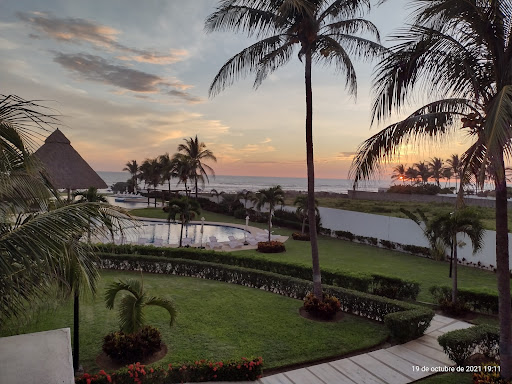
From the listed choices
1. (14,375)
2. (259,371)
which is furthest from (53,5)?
(259,371)

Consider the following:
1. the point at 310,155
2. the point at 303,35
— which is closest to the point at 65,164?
the point at 310,155

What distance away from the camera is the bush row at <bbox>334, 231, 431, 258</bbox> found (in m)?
19.7

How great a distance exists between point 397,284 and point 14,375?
1044 cm

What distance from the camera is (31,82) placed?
11.5 metres

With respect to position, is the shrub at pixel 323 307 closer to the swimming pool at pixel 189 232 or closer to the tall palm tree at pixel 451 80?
the tall palm tree at pixel 451 80

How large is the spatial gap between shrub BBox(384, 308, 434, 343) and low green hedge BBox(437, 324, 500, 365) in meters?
1.11

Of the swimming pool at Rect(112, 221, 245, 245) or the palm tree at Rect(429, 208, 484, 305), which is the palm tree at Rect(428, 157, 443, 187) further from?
the palm tree at Rect(429, 208, 484, 305)

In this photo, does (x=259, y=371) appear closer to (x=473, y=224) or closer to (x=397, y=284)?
(x=397, y=284)

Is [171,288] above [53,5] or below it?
below

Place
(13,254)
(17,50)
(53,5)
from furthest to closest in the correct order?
1. (17,50)
2. (53,5)
3. (13,254)

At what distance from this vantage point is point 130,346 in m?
6.79

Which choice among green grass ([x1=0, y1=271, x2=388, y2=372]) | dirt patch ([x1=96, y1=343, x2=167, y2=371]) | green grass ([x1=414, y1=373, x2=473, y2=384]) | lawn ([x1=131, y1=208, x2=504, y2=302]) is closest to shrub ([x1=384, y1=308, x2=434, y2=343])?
green grass ([x1=0, y1=271, x2=388, y2=372])

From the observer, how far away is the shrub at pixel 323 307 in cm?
926

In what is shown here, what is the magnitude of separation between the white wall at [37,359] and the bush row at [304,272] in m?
3.38
